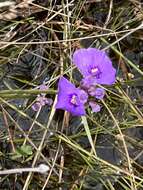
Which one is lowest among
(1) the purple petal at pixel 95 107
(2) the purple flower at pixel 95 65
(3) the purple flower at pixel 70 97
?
(1) the purple petal at pixel 95 107

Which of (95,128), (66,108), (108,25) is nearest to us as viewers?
(66,108)

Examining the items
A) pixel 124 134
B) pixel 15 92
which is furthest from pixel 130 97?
pixel 15 92

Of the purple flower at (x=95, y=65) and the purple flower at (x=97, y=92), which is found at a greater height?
the purple flower at (x=95, y=65)

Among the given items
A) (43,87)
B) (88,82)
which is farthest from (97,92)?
(43,87)

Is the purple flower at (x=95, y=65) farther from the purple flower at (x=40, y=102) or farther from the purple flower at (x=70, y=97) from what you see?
the purple flower at (x=40, y=102)

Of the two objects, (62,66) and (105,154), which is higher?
(62,66)

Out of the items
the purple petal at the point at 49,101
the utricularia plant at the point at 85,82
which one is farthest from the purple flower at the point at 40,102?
the utricularia plant at the point at 85,82

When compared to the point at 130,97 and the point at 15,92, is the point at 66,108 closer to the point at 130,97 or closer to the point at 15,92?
the point at 15,92

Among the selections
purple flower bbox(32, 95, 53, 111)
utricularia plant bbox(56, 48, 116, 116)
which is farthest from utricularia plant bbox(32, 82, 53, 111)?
utricularia plant bbox(56, 48, 116, 116)
